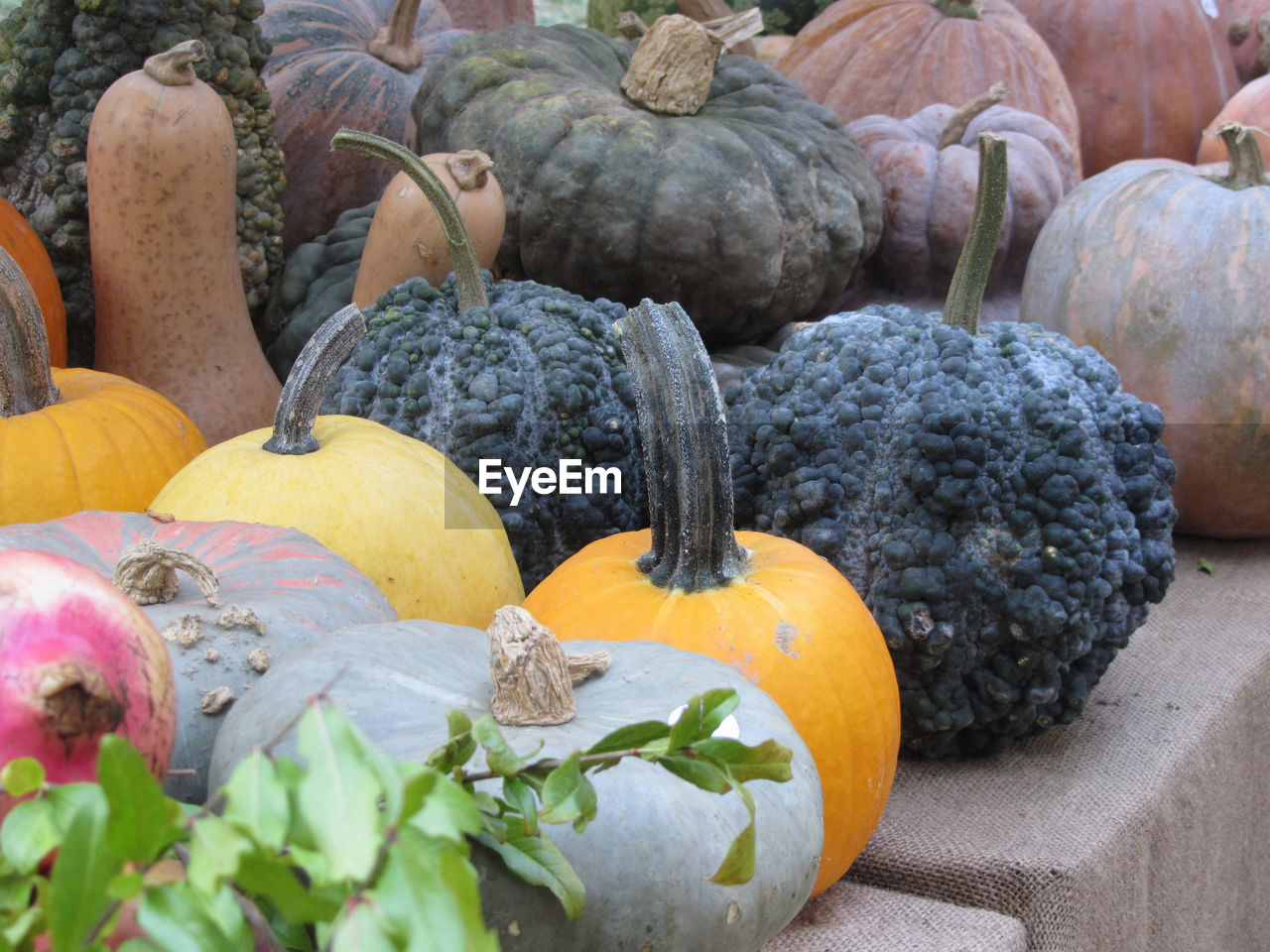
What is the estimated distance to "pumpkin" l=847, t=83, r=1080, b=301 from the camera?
2188mm

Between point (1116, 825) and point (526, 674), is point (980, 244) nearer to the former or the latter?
point (1116, 825)

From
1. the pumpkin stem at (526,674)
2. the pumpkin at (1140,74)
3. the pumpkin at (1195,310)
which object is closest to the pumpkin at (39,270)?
the pumpkin stem at (526,674)

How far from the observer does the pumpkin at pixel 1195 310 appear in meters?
1.78

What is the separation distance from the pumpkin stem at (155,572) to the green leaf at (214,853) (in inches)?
18.7

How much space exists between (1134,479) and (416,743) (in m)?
0.97

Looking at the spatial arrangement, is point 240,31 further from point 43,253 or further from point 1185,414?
point 1185,414

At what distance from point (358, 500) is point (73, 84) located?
95cm

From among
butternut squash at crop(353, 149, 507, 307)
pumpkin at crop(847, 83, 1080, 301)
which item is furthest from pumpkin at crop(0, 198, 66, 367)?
pumpkin at crop(847, 83, 1080, 301)

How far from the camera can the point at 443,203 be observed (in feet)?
4.82

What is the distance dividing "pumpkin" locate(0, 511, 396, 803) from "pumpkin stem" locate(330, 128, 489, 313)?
0.57 m

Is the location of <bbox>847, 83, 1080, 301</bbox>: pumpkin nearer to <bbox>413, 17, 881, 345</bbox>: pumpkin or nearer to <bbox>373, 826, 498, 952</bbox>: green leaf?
<bbox>413, 17, 881, 345</bbox>: pumpkin

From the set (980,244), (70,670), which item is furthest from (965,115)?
(70,670)

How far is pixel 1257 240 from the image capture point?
1.78 m

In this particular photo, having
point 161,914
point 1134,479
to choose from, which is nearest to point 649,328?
point 1134,479
